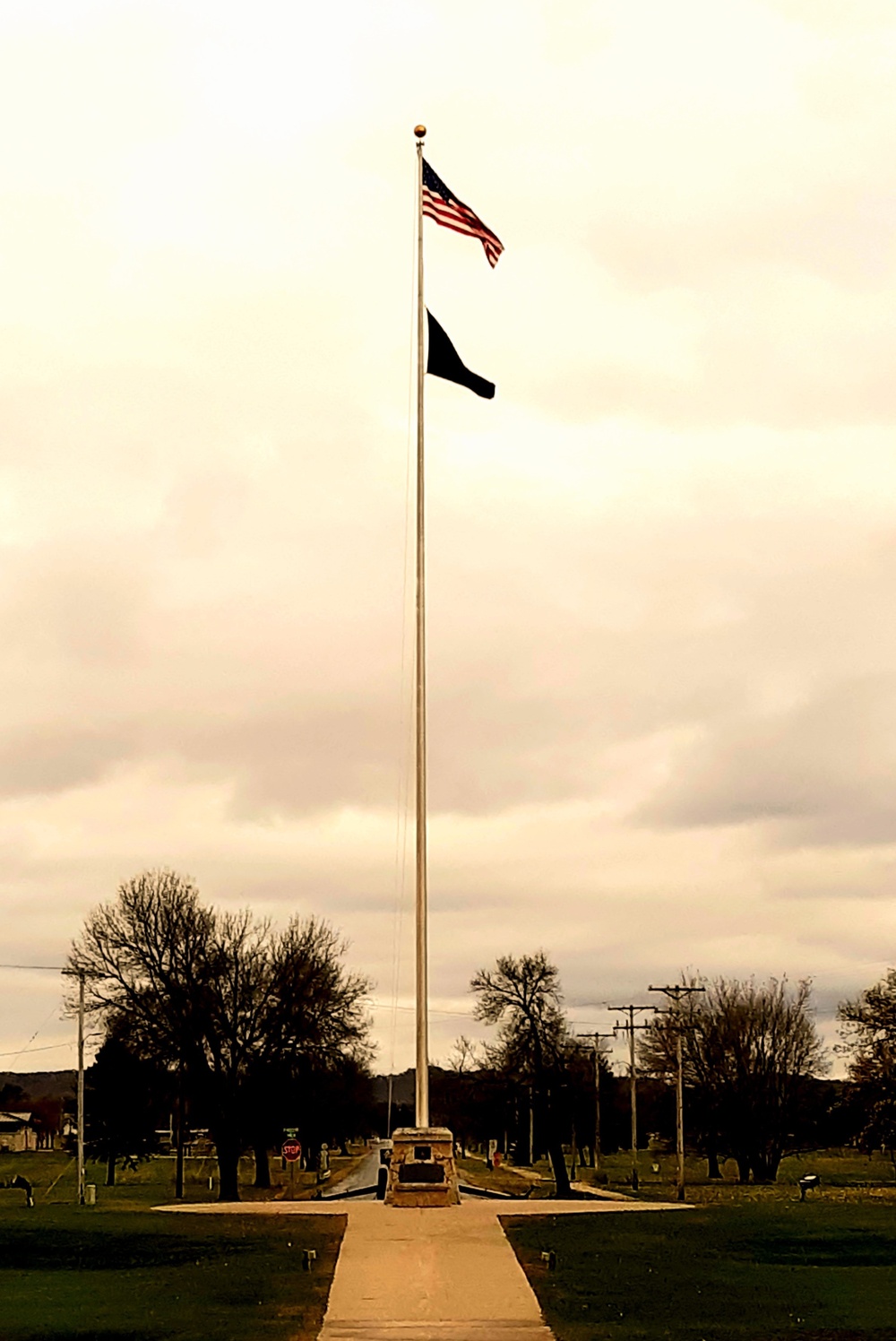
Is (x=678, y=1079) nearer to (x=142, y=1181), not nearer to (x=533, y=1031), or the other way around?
(x=533, y=1031)

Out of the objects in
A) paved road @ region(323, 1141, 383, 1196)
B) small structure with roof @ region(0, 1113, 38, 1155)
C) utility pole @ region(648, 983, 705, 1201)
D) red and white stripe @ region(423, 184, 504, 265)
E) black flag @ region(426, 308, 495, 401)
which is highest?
red and white stripe @ region(423, 184, 504, 265)

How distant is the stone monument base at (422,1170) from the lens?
28.2 m

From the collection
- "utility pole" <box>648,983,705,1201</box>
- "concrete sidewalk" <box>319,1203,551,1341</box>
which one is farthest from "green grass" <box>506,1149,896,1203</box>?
"concrete sidewalk" <box>319,1203,551,1341</box>

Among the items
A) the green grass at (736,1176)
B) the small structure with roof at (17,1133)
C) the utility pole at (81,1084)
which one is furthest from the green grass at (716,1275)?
the small structure with roof at (17,1133)

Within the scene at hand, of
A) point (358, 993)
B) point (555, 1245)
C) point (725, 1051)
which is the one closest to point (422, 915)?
point (555, 1245)

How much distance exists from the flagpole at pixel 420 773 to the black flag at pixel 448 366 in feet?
3.13

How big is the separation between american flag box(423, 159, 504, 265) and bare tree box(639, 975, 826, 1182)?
4525 centimetres

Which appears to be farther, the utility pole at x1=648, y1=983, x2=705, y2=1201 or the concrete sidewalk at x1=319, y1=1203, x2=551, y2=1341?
the utility pole at x1=648, y1=983, x2=705, y2=1201

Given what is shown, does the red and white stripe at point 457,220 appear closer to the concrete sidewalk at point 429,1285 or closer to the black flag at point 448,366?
the black flag at point 448,366

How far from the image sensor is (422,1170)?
28500 mm

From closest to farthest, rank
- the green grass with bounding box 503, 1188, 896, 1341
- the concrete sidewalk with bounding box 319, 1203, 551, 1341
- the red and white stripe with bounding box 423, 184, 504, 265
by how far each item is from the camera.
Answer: the concrete sidewalk with bounding box 319, 1203, 551, 1341 → the green grass with bounding box 503, 1188, 896, 1341 → the red and white stripe with bounding box 423, 184, 504, 265

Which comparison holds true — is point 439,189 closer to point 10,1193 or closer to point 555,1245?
point 555,1245

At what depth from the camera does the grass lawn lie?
16.8 meters

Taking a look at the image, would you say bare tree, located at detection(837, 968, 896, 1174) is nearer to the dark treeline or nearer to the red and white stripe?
the dark treeline
